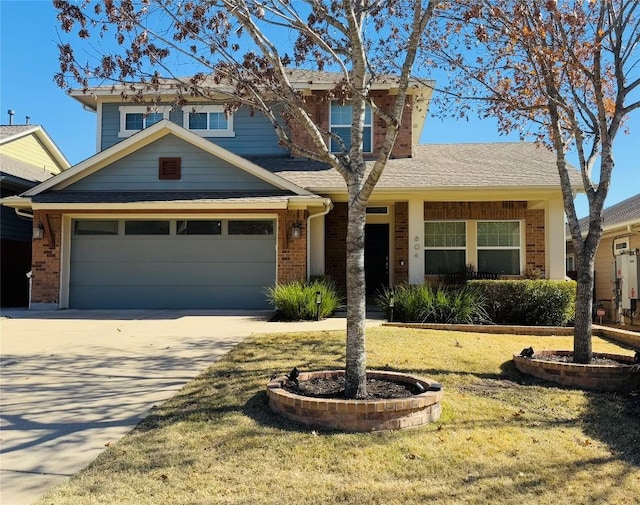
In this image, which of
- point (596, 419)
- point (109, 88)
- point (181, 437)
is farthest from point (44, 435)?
point (109, 88)

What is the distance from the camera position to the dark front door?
15828mm

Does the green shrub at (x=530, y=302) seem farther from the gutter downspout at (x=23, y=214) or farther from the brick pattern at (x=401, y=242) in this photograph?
the gutter downspout at (x=23, y=214)

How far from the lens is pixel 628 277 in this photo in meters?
16.5

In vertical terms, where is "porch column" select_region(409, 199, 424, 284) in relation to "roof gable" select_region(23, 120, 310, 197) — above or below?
below

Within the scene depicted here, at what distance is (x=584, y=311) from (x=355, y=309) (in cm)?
356

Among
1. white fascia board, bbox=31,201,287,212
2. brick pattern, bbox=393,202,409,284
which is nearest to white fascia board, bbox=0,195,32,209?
white fascia board, bbox=31,201,287,212

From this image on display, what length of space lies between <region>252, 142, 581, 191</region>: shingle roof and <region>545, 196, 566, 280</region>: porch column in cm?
75

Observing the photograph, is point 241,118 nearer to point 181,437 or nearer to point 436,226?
point 436,226

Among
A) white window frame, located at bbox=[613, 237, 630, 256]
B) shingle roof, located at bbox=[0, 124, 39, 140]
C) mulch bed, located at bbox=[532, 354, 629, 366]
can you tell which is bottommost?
mulch bed, located at bbox=[532, 354, 629, 366]

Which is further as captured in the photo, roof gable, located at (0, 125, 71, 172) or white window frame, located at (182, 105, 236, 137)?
roof gable, located at (0, 125, 71, 172)

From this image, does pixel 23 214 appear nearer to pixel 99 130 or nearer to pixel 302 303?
pixel 99 130

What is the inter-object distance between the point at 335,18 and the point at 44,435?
5.07m

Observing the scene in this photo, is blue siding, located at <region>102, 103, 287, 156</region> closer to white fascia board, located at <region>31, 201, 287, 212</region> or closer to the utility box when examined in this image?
white fascia board, located at <region>31, 201, 287, 212</region>

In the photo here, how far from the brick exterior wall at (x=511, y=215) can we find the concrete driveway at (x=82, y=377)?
20.0 ft
